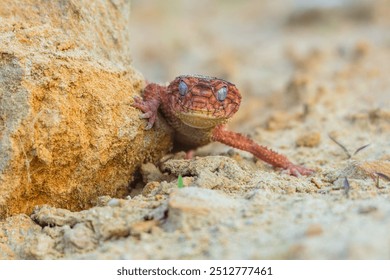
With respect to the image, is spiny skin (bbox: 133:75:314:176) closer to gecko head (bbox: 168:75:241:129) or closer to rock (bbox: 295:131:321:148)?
gecko head (bbox: 168:75:241:129)

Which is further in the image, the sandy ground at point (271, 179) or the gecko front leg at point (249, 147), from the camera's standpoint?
the gecko front leg at point (249, 147)

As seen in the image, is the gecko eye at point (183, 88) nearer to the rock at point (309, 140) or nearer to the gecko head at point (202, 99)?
the gecko head at point (202, 99)

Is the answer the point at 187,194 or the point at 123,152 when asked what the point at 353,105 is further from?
the point at 187,194

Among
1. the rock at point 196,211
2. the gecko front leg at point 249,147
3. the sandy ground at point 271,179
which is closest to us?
the sandy ground at point 271,179

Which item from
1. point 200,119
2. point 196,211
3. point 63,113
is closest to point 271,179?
point 200,119

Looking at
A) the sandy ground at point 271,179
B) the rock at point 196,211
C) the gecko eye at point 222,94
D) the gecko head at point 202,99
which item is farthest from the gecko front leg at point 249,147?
the rock at point 196,211

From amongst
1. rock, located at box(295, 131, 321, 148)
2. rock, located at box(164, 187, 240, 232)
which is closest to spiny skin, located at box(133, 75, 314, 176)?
A: rock, located at box(295, 131, 321, 148)
